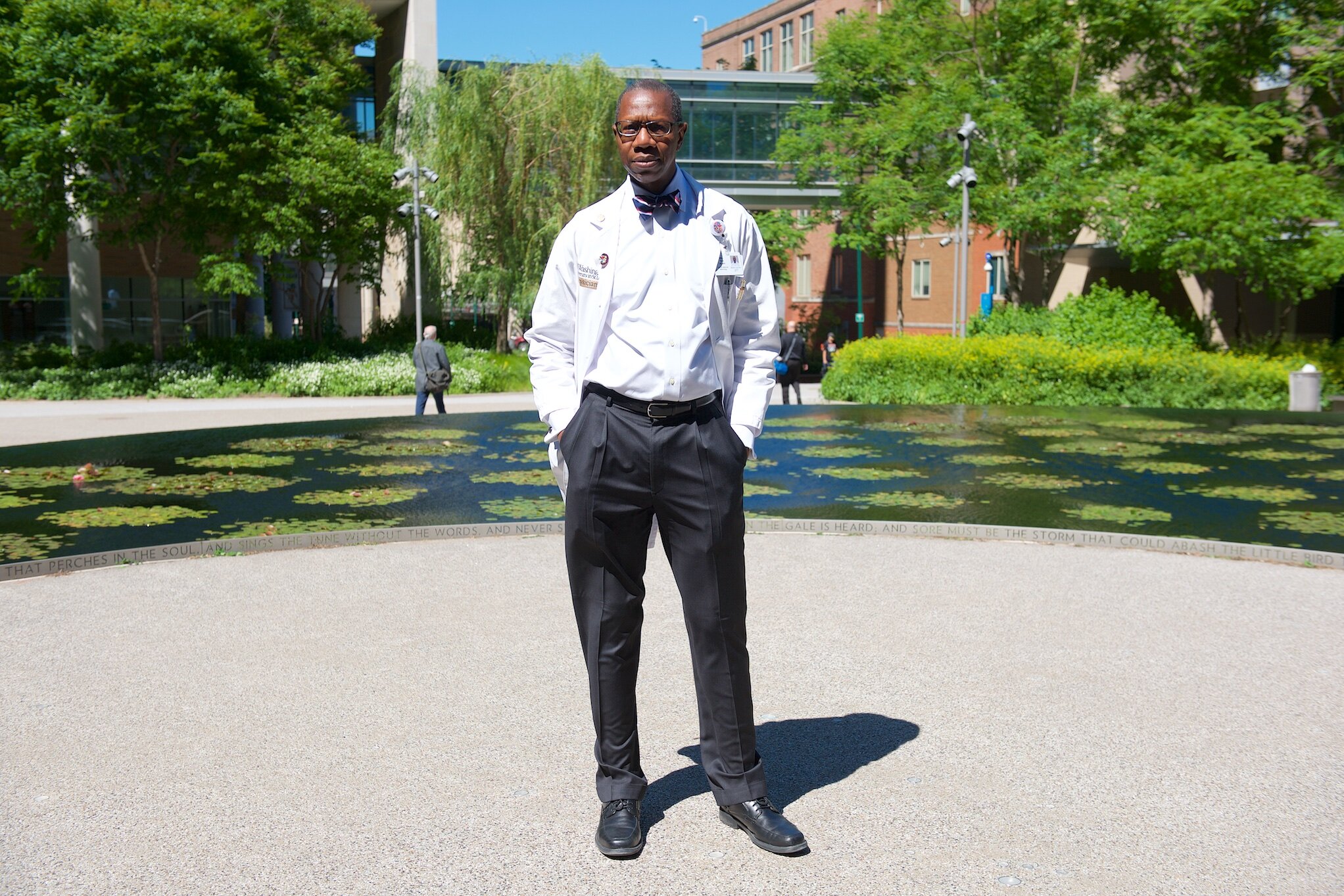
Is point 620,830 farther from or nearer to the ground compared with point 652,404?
nearer to the ground

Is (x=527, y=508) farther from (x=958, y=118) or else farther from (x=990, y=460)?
(x=958, y=118)

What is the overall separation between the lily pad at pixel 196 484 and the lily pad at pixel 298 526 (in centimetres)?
178

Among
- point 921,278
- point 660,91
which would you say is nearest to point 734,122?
point 921,278

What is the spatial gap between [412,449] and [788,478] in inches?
190

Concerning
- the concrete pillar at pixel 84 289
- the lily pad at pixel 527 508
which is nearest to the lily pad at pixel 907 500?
the lily pad at pixel 527 508

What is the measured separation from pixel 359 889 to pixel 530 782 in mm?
865

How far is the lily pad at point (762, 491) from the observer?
1092cm

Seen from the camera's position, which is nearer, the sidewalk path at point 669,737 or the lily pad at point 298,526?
the sidewalk path at point 669,737

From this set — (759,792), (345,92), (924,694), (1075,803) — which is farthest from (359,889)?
(345,92)

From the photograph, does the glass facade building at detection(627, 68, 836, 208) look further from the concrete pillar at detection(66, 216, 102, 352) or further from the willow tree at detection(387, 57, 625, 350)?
the concrete pillar at detection(66, 216, 102, 352)

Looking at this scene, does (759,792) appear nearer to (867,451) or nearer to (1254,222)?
(867,451)

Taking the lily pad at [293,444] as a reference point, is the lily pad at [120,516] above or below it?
below

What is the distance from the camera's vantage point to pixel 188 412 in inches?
925

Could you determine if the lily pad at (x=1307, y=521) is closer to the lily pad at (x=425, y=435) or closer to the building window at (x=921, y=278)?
the lily pad at (x=425, y=435)
